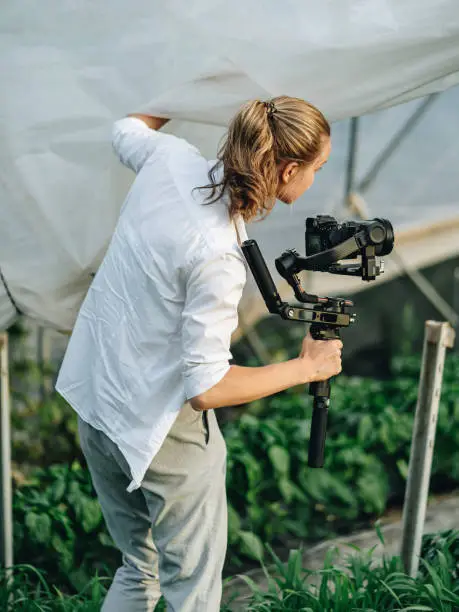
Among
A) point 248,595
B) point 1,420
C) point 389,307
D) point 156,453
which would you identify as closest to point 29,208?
point 1,420

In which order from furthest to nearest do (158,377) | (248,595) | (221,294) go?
(248,595)
(158,377)
(221,294)

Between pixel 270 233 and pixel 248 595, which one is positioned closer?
pixel 248 595

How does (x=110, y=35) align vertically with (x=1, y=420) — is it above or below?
above

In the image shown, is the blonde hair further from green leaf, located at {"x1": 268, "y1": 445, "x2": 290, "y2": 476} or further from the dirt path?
green leaf, located at {"x1": 268, "y1": 445, "x2": 290, "y2": 476}

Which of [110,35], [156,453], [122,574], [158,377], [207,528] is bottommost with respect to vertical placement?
[122,574]

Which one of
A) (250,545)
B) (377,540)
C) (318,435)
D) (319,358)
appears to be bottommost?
(377,540)

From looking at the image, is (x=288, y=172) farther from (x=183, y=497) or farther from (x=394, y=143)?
(x=394, y=143)

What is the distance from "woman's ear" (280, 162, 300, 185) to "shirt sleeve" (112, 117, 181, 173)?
0.31m

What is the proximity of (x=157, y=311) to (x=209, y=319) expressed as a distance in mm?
177

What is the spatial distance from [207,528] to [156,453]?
23cm

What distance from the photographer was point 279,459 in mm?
3217

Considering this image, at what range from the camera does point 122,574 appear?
2145 millimetres

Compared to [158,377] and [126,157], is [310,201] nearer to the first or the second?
[126,157]

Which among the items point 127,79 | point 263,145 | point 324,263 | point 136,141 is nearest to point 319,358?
point 324,263
